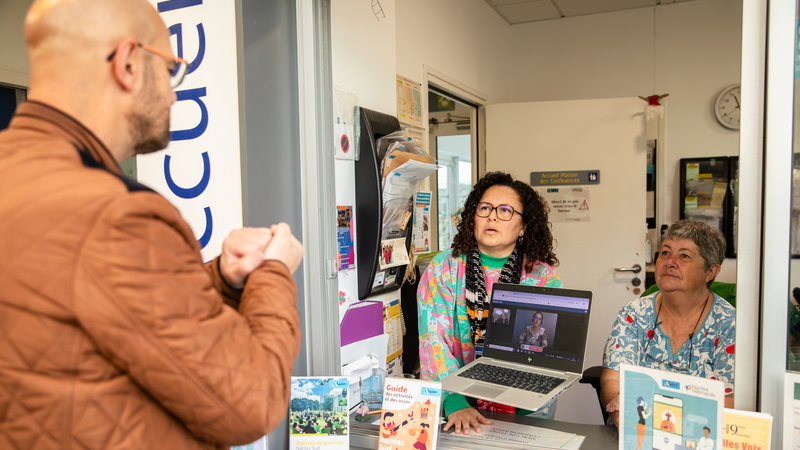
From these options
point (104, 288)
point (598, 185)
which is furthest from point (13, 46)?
point (598, 185)

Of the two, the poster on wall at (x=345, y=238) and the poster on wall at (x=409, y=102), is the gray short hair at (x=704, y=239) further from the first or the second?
the poster on wall at (x=409, y=102)

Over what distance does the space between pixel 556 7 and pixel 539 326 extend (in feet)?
11.0

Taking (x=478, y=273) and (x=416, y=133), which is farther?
(x=416, y=133)

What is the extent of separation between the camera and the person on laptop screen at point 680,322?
1.65 meters

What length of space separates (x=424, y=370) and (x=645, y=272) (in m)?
2.52

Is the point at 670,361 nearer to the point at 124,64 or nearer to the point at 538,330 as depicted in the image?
the point at 538,330

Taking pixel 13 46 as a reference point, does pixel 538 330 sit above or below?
below

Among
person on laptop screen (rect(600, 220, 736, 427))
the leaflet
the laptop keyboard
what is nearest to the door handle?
person on laptop screen (rect(600, 220, 736, 427))

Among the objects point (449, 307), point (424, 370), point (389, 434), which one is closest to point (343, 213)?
point (449, 307)

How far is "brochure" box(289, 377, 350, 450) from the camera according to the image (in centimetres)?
133

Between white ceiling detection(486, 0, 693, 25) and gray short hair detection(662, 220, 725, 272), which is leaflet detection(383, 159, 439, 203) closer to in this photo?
gray short hair detection(662, 220, 725, 272)

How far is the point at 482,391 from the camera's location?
4.20 ft

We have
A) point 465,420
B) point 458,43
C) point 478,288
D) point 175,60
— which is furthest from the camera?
point 458,43

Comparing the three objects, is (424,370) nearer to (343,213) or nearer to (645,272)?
(343,213)
